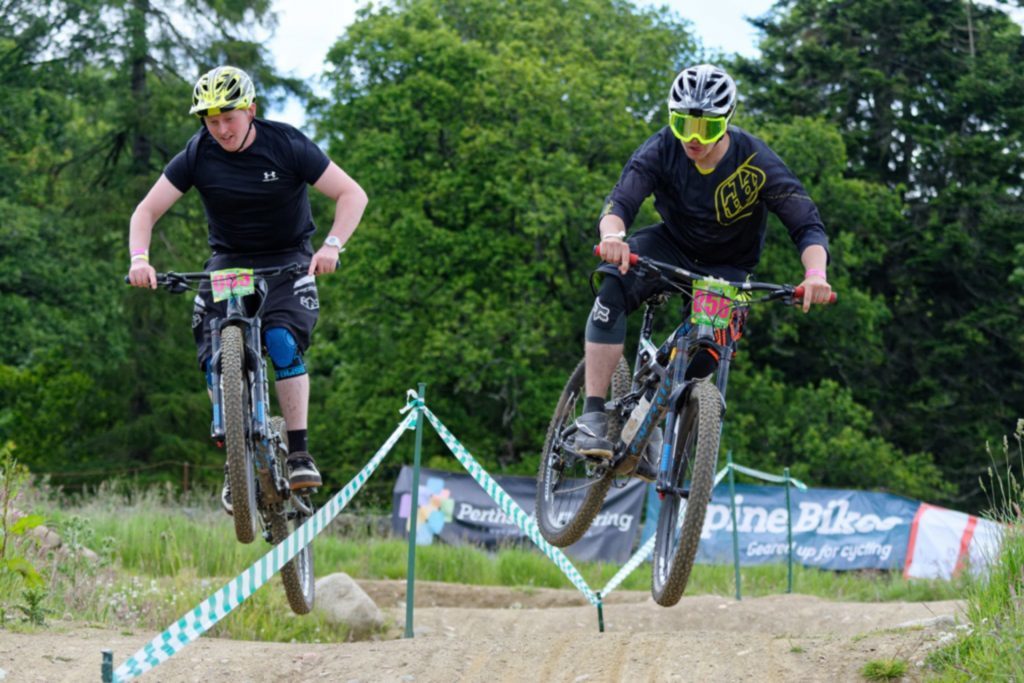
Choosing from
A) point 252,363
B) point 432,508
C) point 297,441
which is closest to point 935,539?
point 432,508

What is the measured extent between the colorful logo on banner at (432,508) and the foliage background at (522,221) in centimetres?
1070

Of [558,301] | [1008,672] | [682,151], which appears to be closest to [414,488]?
[682,151]

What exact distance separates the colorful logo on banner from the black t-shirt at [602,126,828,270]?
46.3 ft

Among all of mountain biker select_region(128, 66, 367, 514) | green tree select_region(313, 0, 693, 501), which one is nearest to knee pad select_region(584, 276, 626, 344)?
mountain biker select_region(128, 66, 367, 514)

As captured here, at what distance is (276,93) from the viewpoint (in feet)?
108

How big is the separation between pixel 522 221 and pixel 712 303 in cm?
2701

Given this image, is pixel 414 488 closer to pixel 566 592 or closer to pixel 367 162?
pixel 566 592

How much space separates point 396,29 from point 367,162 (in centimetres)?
396

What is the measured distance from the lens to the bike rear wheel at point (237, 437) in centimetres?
748

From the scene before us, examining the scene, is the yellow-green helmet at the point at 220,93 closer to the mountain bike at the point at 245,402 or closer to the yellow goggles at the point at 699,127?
the mountain bike at the point at 245,402

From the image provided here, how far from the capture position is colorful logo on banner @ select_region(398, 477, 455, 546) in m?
21.0

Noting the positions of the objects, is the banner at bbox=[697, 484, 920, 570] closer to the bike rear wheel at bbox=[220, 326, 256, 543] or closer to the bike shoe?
the bike shoe

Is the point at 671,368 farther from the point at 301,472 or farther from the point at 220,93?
the point at 220,93

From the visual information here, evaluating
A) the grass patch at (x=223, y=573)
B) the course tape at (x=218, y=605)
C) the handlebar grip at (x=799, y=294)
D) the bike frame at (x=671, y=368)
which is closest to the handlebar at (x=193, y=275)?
the course tape at (x=218, y=605)
